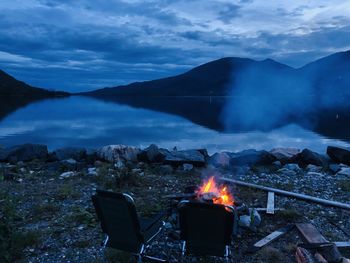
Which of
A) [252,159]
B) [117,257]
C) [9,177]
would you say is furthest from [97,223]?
[252,159]

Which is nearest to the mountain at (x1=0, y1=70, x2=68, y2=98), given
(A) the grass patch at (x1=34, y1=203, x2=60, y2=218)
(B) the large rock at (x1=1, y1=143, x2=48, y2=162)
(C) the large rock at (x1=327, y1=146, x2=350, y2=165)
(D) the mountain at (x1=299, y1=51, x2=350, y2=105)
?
(D) the mountain at (x1=299, y1=51, x2=350, y2=105)

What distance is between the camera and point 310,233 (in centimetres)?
615

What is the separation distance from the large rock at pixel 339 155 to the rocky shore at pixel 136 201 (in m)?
1.88

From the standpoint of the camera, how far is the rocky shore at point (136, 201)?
5656 millimetres

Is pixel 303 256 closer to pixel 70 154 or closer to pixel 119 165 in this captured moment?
pixel 119 165

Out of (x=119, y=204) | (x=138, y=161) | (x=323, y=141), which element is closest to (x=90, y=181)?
(x=138, y=161)

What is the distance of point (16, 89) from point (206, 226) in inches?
7290

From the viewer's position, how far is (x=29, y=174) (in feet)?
39.8

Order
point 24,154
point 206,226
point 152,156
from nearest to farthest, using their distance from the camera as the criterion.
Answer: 1. point 206,226
2. point 152,156
3. point 24,154

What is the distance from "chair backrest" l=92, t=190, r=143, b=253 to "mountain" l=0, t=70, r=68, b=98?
180 metres

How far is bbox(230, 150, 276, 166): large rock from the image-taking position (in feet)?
51.1

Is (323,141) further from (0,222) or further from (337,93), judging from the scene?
(337,93)

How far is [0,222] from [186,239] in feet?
8.52

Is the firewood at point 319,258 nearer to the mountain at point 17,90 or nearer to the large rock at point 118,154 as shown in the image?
the large rock at point 118,154
